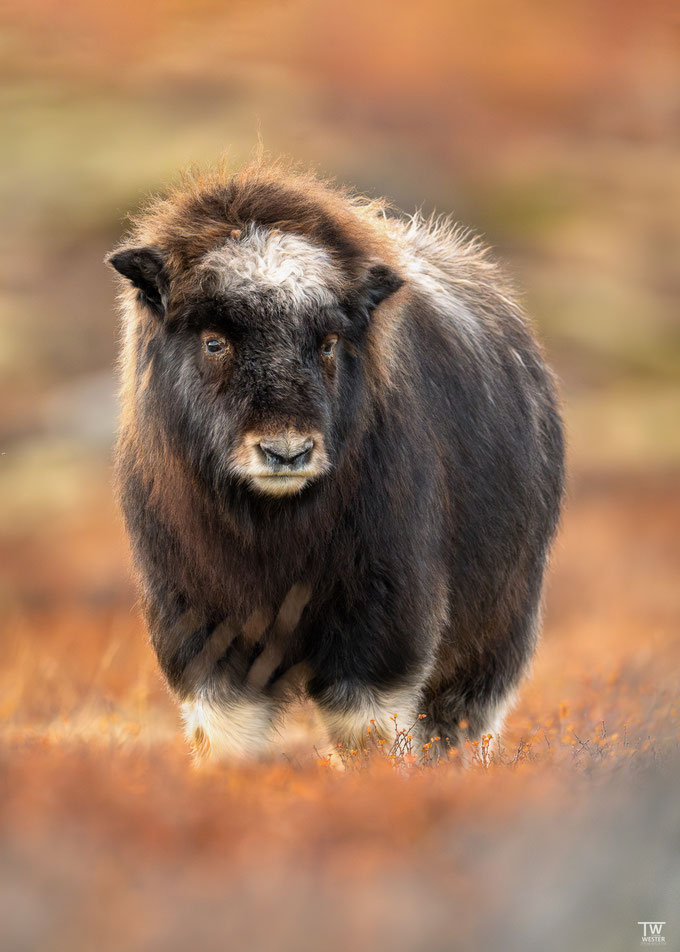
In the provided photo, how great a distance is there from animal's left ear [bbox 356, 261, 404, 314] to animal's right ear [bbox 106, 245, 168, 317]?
70 cm

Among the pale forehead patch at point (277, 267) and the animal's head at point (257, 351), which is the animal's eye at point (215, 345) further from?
the pale forehead patch at point (277, 267)

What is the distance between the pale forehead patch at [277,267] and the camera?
436 centimetres

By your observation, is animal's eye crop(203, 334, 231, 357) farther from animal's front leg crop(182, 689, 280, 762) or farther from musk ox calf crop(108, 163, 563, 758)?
animal's front leg crop(182, 689, 280, 762)

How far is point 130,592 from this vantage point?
49.5ft

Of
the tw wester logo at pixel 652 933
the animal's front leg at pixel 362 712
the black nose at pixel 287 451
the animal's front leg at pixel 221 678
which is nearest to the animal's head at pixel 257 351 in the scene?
the black nose at pixel 287 451

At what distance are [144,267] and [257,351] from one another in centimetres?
57

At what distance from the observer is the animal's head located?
13.7 ft

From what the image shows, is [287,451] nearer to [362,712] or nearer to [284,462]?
[284,462]

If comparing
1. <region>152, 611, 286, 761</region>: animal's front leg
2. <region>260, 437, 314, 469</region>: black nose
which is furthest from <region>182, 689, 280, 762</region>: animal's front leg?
<region>260, 437, 314, 469</region>: black nose

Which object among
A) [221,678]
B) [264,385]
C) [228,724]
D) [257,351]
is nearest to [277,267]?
[257,351]

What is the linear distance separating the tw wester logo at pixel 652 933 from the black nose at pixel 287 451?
1.80 meters

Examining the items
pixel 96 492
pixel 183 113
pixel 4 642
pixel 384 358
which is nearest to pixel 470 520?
pixel 384 358

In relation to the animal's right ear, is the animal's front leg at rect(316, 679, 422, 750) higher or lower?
lower

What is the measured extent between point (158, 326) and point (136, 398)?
343mm
